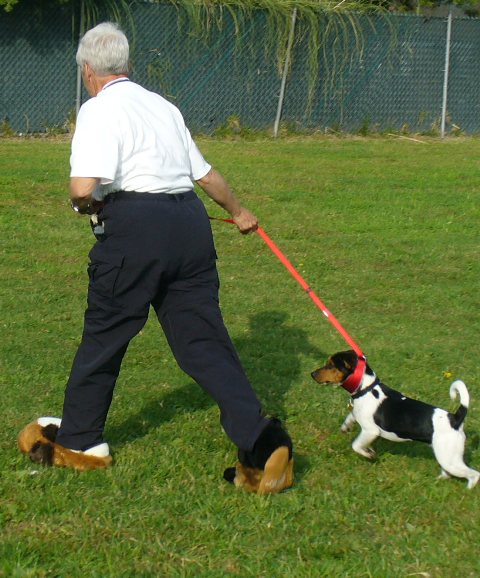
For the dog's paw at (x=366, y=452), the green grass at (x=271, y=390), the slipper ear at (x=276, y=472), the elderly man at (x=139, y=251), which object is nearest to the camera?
the green grass at (x=271, y=390)

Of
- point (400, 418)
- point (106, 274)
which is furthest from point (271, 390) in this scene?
point (106, 274)

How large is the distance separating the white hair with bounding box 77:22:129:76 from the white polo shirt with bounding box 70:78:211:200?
0.08 meters

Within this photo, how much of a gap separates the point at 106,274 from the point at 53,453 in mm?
892

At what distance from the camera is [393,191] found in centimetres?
1188

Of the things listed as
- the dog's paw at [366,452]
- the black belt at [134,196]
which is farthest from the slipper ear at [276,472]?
the black belt at [134,196]

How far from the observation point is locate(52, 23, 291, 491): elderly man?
4285 mm

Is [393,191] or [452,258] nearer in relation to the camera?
[452,258]

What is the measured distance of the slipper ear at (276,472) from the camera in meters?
4.41

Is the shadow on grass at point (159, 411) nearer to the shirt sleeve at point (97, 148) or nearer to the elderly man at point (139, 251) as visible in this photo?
the elderly man at point (139, 251)

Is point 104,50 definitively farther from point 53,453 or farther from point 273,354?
point 273,354

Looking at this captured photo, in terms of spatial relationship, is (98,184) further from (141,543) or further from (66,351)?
(66,351)

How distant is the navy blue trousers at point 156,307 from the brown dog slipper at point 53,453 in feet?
0.14

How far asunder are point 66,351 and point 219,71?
29.8 feet

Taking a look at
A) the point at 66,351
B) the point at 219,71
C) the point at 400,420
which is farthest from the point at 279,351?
the point at 219,71
